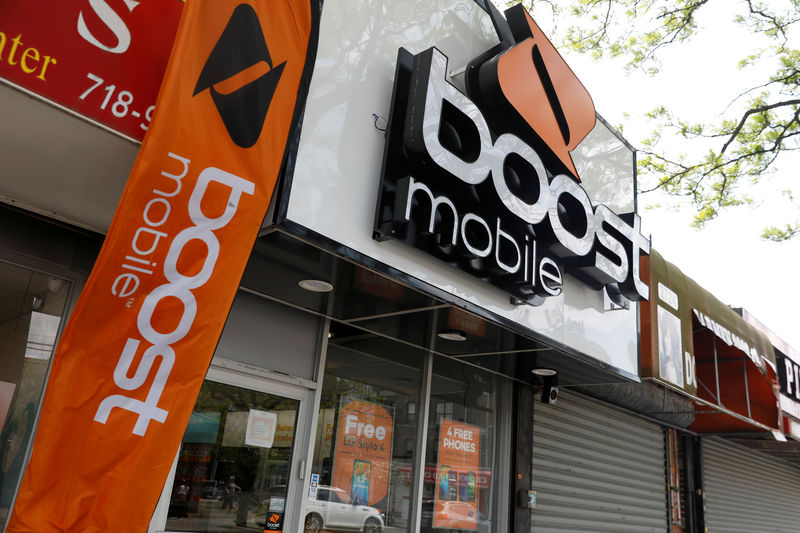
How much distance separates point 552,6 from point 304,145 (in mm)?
7005

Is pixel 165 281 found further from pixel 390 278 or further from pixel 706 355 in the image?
pixel 706 355

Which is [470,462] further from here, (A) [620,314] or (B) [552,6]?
(B) [552,6]

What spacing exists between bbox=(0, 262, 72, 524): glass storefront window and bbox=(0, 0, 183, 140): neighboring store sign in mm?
1769

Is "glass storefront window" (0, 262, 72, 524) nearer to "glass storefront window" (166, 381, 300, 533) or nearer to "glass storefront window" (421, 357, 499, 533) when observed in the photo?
"glass storefront window" (166, 381, 300, 533)

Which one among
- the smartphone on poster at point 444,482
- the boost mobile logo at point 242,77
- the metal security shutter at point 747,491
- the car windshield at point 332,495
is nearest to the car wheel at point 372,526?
the car windshield at point 332,495

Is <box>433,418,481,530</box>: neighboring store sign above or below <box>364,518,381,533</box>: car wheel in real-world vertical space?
above

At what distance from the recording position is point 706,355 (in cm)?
984

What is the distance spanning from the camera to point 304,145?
3.61 meters

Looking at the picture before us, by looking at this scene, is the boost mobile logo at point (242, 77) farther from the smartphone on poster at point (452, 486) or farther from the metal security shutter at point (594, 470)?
the metal security shutter at point (594, 470)

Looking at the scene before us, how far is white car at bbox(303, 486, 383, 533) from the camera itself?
528 cm

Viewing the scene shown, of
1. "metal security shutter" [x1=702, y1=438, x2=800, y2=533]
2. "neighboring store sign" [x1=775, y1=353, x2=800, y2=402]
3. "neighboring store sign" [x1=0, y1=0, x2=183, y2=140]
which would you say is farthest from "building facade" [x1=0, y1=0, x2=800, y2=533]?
"neighboring store sign" [x1=775, y1=353, x2=800, y2=402]

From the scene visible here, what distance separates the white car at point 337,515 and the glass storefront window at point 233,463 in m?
0.36

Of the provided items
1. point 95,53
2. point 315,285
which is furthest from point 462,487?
point 95,53

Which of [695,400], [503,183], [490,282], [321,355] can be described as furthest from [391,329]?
[695,400]
